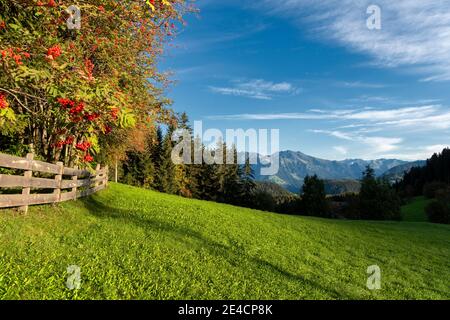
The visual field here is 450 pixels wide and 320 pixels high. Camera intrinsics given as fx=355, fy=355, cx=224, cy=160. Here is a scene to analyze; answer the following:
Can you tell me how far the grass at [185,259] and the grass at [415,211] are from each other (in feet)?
298

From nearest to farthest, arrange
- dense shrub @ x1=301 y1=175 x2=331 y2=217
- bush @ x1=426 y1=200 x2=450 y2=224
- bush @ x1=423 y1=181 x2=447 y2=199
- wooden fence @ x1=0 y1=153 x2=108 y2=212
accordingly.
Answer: wooden fence @ x1=0 y1=153 x2=108 y2=212 < bush @ x1=426 y1=200 x2=450 y2=224 < dense shrub @ x1=301 y1=175 x2=331 y2=217 < bush @ x1=423 y1=181 x2=447 y2=199

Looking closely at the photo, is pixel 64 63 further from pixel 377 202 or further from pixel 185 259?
pixel 377 202

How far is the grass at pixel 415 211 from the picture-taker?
10085 cm

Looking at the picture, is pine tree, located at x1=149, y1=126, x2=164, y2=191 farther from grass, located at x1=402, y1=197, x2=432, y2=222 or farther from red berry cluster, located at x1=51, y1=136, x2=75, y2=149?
grass, located at x1=402, y1=197, x2=432, y2=222

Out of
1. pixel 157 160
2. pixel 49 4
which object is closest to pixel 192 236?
pixel 49 4

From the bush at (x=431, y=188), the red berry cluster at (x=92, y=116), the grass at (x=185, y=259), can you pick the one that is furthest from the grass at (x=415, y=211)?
the red berry cluster at (x=92, y=116)

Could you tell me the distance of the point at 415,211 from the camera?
112 m

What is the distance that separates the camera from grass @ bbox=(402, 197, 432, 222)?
331ft

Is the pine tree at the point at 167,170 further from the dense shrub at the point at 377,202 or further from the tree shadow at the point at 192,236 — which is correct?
the tree shadow at the point at 192,236

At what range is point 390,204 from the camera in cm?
7769

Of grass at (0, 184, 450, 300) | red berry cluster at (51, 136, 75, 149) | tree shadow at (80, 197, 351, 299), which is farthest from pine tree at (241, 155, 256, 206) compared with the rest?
red berry cluster at (51, 136, 75, 149)

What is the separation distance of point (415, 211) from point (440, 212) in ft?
114

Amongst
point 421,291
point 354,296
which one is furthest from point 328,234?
point 354,296

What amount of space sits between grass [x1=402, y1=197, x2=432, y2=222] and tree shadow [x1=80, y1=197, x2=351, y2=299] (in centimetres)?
9785
